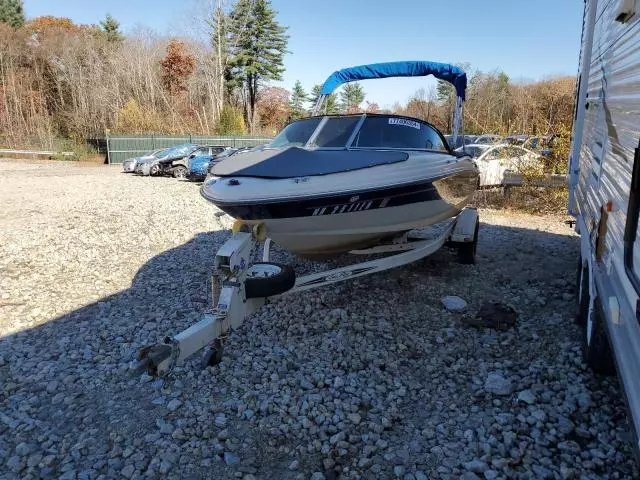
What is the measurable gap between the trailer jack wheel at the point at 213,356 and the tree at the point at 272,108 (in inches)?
1626

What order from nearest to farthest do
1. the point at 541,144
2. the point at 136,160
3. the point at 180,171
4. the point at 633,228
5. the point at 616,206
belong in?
the point at 633,228 → the point at 616,206 → the point at 541,144 → the point at 180,171 → the point at 136,160

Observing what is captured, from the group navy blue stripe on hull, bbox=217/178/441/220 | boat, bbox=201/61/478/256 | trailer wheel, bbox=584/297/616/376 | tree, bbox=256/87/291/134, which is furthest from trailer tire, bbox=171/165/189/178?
tree, bbox=256/87/291/134

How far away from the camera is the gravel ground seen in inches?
103

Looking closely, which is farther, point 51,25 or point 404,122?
point 51,25

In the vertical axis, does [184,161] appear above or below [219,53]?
below

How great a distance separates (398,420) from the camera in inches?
118

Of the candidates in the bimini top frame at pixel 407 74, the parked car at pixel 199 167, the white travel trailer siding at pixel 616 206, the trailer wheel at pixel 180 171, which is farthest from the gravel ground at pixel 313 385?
the trailer wheel at pixel 180 171

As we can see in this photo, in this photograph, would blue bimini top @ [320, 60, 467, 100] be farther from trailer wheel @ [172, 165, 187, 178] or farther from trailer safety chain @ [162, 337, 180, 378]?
trailer wheel @ [172, 165, 187, 178]

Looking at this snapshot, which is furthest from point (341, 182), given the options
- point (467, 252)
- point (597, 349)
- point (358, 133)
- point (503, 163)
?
point (503, 163)

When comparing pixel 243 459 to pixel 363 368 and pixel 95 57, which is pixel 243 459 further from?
pixel 95 57

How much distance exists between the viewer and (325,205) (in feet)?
13.1

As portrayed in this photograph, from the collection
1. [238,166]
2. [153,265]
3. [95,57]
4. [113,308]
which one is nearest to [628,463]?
[238,166]

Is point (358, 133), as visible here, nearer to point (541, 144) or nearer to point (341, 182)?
point (341, 182)

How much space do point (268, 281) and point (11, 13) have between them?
174ft
